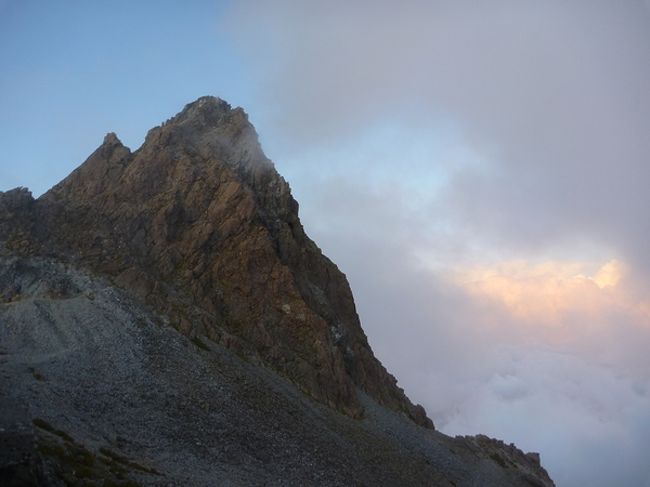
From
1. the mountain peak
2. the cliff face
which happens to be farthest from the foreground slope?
the mountain peak

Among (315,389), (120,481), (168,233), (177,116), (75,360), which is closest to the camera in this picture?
(120,481)

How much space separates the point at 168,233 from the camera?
8025cm

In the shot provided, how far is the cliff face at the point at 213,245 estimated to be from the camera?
7175cm

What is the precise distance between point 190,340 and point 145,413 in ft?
60.2

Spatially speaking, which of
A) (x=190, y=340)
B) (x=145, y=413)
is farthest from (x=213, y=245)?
(x=145, y=413)

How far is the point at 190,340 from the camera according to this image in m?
60.9

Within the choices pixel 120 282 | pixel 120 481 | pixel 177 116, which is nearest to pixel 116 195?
pixel 120 282

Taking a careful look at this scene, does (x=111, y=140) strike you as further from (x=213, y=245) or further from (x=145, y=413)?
(x=145, y=413)

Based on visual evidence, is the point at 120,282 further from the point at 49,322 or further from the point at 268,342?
the point at 268,342

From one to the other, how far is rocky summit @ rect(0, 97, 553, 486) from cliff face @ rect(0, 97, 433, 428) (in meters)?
0.28

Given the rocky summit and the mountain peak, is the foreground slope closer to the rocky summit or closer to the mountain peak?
the rocky summit

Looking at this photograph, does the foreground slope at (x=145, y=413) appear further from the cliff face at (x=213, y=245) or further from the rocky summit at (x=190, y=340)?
the cliff face at (x=213, y=245)

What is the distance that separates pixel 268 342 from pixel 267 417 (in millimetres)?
22200

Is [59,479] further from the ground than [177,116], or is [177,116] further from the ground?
[177,116]
